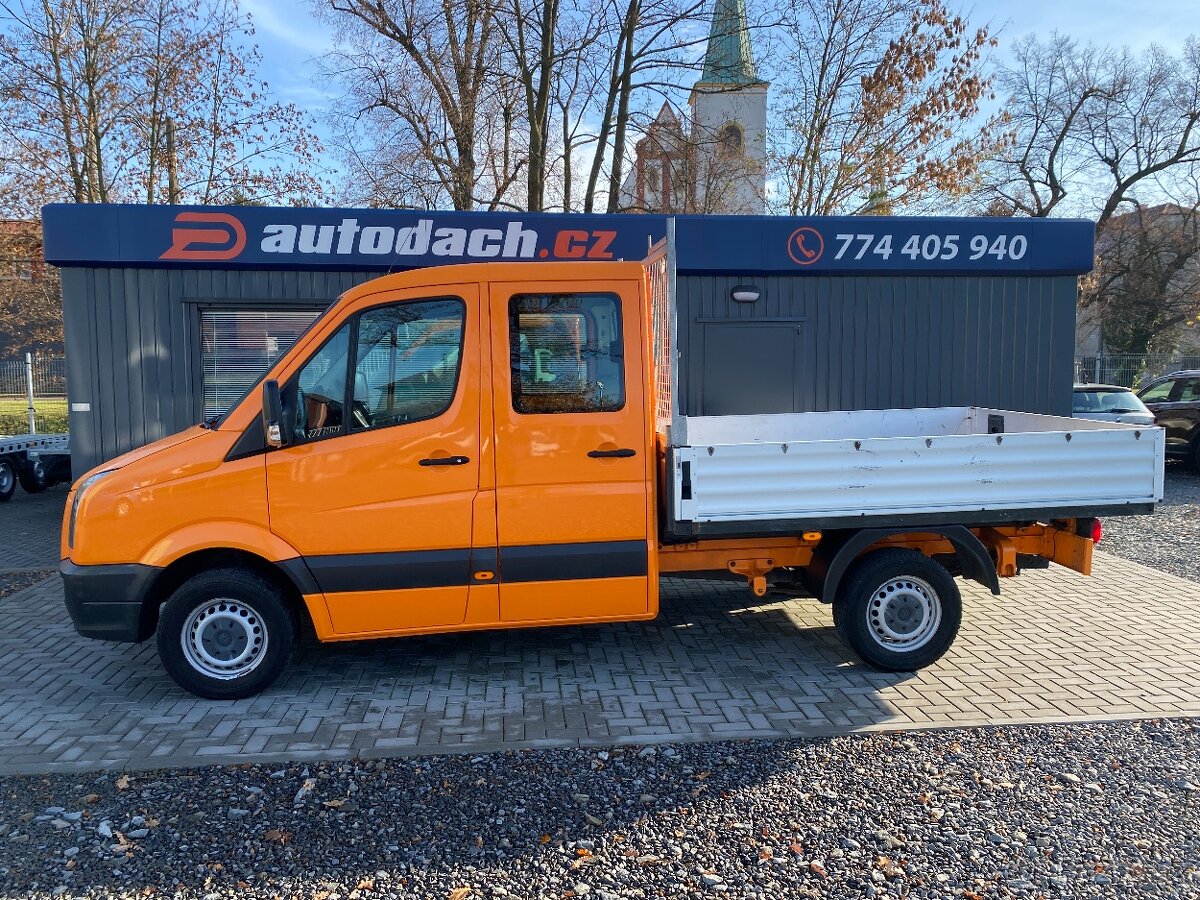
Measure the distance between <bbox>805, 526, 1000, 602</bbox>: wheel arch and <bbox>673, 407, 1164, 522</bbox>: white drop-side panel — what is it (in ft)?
0.61

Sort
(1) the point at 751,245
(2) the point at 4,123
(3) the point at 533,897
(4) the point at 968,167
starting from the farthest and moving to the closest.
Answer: (4) the point at 968,167 < (2) the point at 4,123 < (1) the point at 751,245 < (3) the point at 533,897

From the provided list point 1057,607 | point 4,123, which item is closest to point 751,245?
point 1057,607

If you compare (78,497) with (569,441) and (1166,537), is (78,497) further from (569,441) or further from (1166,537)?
(1166,537)

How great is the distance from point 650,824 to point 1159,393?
16.6m

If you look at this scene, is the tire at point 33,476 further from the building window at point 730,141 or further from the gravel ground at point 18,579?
the building window at point 730,141

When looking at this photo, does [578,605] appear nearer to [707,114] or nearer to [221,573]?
[221,573]

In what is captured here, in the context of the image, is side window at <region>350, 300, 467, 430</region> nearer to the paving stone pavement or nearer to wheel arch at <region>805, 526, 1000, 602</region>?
the paving stone pavement

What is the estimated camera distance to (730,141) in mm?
18406

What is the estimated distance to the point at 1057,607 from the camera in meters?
6.69

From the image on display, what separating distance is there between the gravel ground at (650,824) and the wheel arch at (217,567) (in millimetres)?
1065

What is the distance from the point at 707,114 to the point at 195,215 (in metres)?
14.4

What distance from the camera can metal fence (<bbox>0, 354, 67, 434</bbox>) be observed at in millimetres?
18031

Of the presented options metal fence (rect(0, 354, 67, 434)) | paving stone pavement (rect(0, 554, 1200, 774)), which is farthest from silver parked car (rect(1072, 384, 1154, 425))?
metal fence (rect(0, 354, 67, 434))

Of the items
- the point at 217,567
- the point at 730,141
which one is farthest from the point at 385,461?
the point at 730,141
